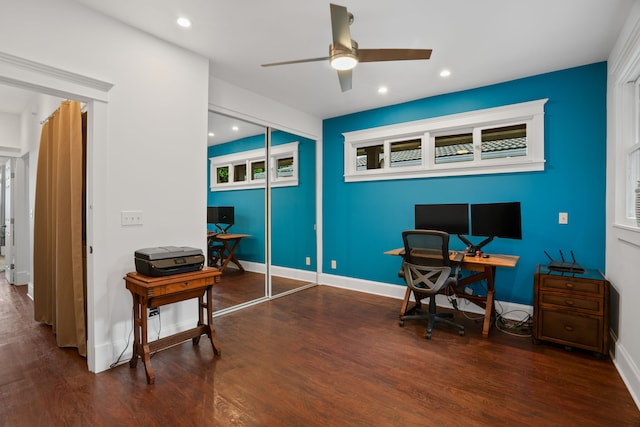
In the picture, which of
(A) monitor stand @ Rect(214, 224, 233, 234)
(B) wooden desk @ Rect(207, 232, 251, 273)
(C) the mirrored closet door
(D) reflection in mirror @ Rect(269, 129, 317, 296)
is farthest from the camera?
(D) reflection in mirror @ Rect(269, 129, 317, 296)

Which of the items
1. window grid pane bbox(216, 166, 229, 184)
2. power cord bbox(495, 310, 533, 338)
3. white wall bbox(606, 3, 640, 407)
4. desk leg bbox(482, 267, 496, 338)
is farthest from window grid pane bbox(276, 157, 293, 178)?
white wall bbox(606, 3, 640, 407)

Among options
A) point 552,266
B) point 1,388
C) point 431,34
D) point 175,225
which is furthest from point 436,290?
point 1,388

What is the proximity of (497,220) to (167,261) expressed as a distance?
3.16 m

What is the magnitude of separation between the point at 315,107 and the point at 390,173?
144cm

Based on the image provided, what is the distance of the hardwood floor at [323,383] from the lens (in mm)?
1843

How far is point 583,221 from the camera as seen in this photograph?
3.13 m

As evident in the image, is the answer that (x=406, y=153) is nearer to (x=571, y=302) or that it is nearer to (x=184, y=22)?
(x=571, y=302)

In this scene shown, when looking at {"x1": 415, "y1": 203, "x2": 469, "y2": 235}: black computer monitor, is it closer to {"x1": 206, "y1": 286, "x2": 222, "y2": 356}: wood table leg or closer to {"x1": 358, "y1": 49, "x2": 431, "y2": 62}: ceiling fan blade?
{"x1": 358, "y1": 49, "x2": 431, "y2": 62}: ceiling fan blade

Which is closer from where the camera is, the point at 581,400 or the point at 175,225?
the point at 581,400

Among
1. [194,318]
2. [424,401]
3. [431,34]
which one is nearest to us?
[424,401]

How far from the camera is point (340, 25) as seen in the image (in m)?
1.92

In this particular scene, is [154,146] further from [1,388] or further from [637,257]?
[637,257]

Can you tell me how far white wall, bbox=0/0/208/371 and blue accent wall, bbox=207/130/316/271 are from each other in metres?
1.67

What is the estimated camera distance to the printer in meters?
2.29
